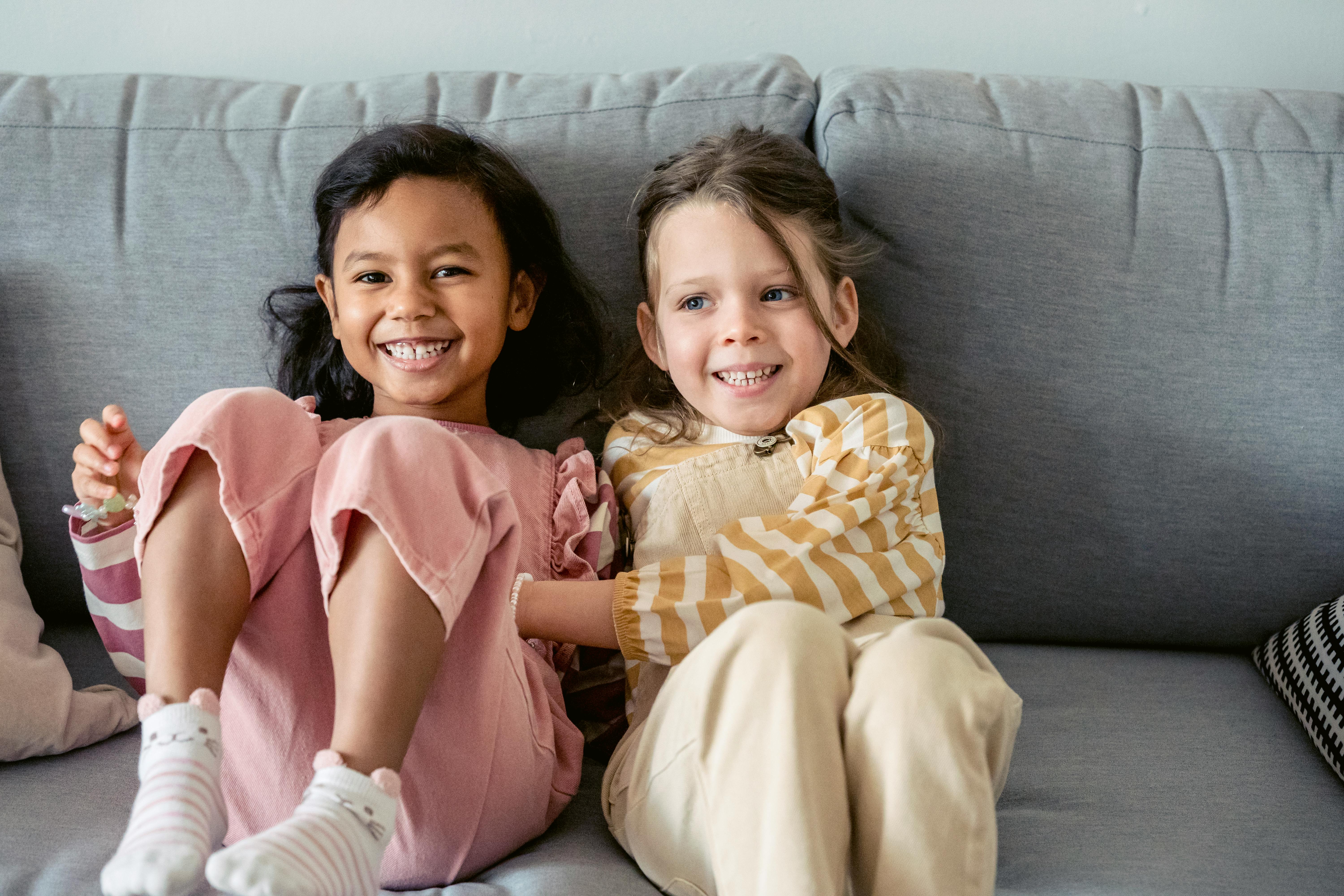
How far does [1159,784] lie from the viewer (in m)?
1.06

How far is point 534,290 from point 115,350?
501 millimetres

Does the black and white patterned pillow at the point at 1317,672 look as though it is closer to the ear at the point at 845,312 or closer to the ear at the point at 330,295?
the ear at the point at 845,312

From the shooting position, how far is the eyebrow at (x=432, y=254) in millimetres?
1171

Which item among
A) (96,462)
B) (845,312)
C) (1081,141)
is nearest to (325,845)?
(96,462)

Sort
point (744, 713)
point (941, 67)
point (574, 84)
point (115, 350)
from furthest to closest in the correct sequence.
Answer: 1. point (941, 67)
2. point (574, 84)
3. point (115, 350)
4. point (744, 713)

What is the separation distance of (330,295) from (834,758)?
82 centimetres

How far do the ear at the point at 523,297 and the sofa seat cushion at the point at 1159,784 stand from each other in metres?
0.72

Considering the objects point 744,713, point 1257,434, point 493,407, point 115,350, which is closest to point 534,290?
point 493,407

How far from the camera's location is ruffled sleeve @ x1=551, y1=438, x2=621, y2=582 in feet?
3.74

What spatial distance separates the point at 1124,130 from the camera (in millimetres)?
1310

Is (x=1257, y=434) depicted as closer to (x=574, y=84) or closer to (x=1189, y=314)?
(x=1189, y=314)

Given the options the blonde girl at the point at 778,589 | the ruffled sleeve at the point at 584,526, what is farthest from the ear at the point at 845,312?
the ruffled sleeve at the point at 584,526

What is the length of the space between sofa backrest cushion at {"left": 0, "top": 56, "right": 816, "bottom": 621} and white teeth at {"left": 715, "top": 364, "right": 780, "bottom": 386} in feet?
0.59

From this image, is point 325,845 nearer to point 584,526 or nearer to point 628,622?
point 628,622
